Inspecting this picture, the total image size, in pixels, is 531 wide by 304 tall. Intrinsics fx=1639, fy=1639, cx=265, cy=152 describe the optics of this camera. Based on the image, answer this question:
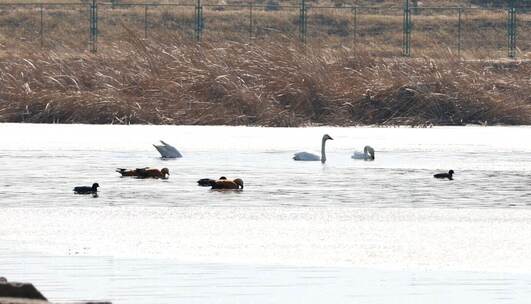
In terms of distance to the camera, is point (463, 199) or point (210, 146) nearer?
point (463, 199)

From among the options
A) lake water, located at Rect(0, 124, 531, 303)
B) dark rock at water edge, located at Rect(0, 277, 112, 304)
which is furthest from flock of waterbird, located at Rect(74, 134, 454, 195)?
dark rock at water edge, located at Rect(0, 277, 112, 304)

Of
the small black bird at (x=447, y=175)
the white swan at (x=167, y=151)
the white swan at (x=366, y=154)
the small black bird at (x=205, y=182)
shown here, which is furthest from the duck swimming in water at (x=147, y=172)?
the white swan at (x=366, y=154)

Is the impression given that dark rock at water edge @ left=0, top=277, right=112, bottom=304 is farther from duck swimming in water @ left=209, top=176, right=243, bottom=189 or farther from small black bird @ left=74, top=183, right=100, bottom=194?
duck swimming in water @ left=209, top=176, right=243, bottom=189

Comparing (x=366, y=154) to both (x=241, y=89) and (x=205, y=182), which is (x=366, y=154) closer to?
(x=205, y=182)

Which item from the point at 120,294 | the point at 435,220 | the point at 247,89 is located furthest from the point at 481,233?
the point at 247,89

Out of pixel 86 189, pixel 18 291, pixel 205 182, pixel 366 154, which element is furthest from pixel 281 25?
pixel 18 291

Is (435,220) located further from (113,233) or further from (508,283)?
(508,283)

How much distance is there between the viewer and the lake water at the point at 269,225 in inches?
563

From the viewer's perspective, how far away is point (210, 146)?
35.3 m

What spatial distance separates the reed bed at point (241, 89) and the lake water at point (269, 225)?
7.08 m

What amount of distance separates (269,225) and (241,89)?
77.1 feet

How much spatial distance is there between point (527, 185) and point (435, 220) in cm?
590

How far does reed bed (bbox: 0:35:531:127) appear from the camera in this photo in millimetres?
43125

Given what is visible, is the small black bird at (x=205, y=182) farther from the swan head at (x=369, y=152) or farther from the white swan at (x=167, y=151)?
the swan head at (x=369, y=152)
